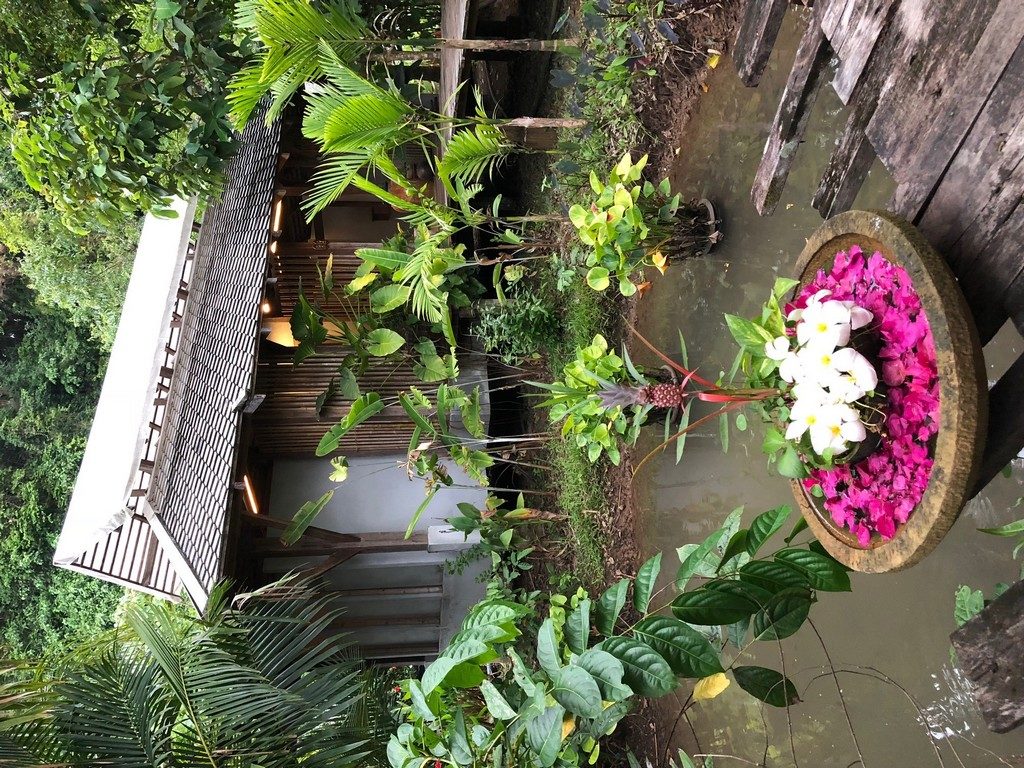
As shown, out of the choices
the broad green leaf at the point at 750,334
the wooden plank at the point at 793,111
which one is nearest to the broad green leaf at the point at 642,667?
the broad green leaf at the point at 750,334

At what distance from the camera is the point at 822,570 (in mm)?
1989

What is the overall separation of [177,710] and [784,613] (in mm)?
2406

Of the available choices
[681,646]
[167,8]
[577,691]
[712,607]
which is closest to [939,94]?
[712,607]

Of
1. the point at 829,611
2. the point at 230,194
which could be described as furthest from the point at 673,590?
the point at 230,194

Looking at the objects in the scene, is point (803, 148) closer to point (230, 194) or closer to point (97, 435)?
point (230, 194)

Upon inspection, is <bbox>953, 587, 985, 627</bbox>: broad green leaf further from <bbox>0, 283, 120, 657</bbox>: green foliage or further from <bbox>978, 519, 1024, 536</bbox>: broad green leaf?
<bbox>0, 283, 120, 657</bbox>: green foliage

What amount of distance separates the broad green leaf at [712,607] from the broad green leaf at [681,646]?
0.05m

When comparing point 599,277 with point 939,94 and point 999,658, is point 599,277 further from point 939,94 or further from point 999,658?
point 999,658

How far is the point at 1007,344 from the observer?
211cm

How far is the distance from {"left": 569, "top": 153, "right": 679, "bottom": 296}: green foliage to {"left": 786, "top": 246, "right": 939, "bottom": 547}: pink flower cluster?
1.56 meters

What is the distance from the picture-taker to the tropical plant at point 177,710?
8.36 ft

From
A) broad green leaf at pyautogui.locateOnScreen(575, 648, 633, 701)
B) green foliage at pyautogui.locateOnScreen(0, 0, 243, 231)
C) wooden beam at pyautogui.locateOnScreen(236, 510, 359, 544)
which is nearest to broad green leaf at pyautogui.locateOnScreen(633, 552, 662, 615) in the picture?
broad green leaf at pyautogui.locateOnScreen(575, 648, 633, 701)

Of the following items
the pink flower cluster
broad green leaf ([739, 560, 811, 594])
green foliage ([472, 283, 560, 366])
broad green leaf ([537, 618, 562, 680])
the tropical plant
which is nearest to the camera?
the pink flower cluster

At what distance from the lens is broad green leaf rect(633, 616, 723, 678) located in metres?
2.00
